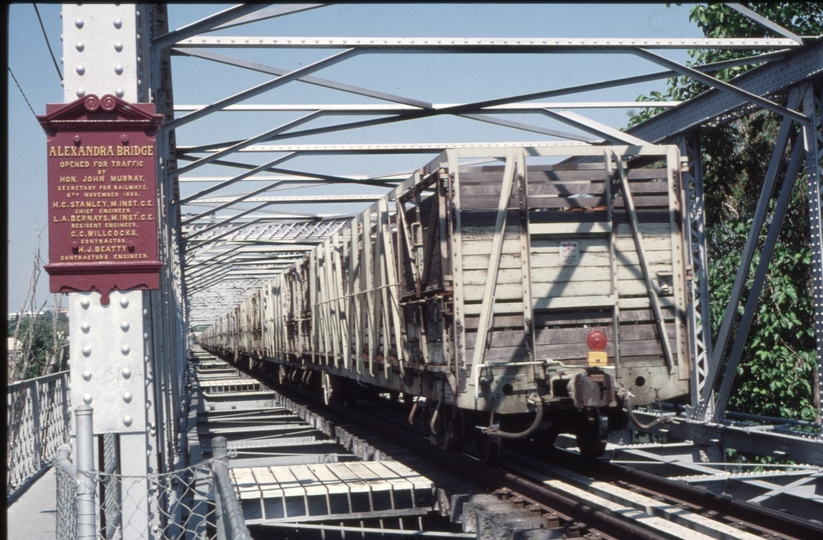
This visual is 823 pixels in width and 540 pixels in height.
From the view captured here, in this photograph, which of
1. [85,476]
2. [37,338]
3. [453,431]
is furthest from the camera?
[37,338]

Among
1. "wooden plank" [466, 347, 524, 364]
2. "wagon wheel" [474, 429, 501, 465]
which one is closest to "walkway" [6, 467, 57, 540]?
"wooden plank" [466, 347, 524, 364]

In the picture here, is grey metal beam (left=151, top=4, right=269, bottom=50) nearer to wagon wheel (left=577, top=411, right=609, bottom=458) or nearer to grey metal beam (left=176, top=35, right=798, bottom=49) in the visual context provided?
grey metal beam (left=176, top=35, right=798, bottom=49)

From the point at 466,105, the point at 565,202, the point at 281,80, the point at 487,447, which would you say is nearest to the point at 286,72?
the point at 281,80

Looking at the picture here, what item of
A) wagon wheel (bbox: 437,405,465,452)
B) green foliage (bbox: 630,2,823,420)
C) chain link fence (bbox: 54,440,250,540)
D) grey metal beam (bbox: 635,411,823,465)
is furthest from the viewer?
green foliage (bbox: 630,2,823,420)

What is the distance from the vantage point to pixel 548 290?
28.4 feet

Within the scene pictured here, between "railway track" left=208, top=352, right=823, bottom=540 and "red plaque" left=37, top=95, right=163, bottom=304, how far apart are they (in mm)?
3581

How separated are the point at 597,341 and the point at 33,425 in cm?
778

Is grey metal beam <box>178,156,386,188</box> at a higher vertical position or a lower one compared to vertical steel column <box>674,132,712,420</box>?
higher

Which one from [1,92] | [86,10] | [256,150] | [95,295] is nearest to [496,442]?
[95,295]

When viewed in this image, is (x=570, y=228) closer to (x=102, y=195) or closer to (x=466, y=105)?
(x=102, y=195)

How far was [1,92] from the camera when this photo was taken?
7.88 ft

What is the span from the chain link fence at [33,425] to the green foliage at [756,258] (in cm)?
1037

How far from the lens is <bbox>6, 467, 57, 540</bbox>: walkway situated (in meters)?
7.55

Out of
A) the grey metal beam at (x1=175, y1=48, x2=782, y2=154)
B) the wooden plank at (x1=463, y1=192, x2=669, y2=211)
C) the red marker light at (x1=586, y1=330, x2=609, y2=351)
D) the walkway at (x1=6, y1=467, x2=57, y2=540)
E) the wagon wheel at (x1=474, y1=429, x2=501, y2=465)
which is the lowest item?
the walkway at (x1=6, y1=467, x2=57, y2=540)
